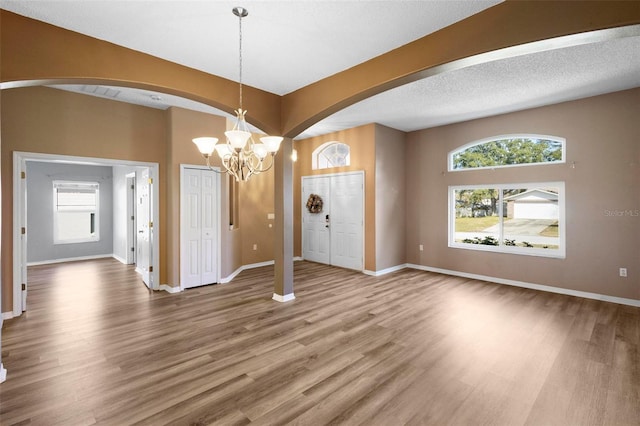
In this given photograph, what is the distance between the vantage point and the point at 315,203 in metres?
7.25

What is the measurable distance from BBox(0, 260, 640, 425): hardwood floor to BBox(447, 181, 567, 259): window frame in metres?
0.78

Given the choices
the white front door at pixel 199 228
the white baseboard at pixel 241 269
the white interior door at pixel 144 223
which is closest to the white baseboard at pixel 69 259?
the white interior door at pixel 144 223

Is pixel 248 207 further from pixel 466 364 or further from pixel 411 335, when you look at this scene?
pixel 466 364

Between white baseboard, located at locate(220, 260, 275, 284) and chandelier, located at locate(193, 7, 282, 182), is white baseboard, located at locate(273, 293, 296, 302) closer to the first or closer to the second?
white baseboard, located at locate(220, 260, 275, 284)

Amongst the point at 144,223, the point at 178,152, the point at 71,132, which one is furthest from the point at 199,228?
the point at 71,132

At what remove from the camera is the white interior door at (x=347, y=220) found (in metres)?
6.41

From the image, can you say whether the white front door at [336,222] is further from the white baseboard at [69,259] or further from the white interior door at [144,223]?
→ the white baseboard at [69,259]

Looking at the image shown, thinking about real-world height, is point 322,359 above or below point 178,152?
below

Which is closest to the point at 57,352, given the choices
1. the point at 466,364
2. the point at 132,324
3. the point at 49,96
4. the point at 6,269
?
the point at 132,324

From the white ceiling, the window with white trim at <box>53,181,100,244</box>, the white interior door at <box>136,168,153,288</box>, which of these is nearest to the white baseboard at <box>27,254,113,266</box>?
the window with white trim at <box>53,181,100,244</box>

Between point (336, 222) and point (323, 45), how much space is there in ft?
14.2

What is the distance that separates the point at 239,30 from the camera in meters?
2.79

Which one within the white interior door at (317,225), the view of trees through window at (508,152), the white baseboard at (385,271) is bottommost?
the white baseboard at (385,271)

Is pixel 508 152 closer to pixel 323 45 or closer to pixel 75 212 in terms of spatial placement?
pixel 323 45
